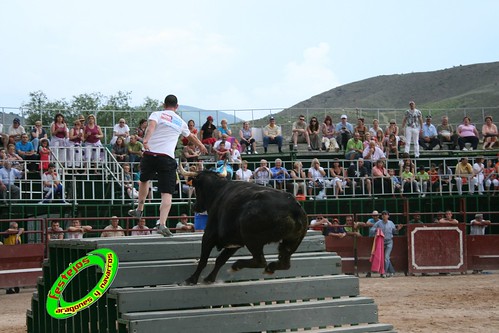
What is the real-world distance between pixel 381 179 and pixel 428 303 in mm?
8529

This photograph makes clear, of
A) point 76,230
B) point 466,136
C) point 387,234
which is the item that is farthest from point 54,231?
point 466,136

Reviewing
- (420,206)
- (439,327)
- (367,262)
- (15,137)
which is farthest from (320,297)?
(420,206)

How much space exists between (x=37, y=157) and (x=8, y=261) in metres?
3.47

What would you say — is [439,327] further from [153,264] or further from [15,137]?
[15,137]

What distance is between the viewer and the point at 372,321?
10242mm

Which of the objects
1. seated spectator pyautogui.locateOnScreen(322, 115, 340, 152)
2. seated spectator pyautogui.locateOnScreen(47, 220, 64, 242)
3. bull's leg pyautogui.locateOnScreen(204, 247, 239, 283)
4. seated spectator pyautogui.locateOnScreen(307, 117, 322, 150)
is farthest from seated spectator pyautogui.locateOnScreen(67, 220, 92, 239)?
seated spectator pyautogui.locateOnScreen(322, 115, 340, 152)

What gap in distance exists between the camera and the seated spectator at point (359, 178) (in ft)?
81.6

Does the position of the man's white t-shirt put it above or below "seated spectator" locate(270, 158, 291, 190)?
above

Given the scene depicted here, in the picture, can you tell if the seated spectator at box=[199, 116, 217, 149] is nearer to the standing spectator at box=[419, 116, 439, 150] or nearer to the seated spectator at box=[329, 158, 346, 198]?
the seated spectator at box=[329, 158, 346, 198]

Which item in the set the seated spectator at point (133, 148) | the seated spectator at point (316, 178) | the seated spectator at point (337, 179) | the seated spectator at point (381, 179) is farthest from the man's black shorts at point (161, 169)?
the seated spectator at point (381, 179)

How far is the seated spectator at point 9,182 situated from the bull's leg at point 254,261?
508 inches

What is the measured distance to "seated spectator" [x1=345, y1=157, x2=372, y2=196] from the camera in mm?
24875
